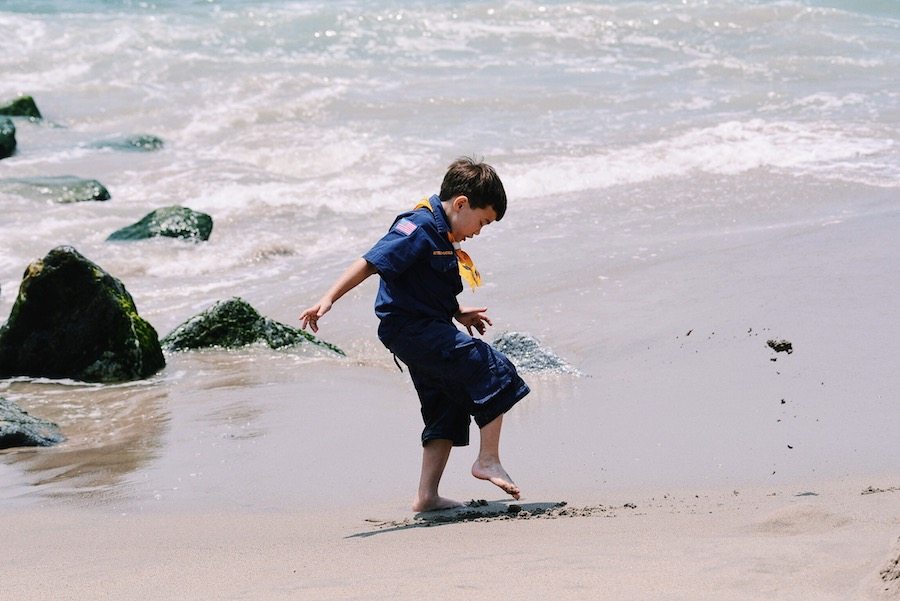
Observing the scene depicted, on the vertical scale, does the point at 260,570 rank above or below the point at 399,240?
below

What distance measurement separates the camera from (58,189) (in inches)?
454

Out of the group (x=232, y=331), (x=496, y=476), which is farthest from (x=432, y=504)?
(x=232, y=331)

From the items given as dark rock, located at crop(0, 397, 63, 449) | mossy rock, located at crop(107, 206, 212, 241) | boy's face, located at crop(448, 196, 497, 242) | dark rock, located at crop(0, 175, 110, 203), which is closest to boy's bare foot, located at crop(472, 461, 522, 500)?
boy's face, located at crop(448, 196, 497, 242)

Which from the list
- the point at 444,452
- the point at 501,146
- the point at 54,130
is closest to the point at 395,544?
the point at 444,452

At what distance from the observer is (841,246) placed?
23.2ft

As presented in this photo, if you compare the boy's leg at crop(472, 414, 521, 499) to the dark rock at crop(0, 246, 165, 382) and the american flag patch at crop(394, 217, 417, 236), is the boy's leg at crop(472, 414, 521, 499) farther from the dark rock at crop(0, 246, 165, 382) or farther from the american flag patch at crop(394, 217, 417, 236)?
the dark rock at crop(0, 246, 165, 382)

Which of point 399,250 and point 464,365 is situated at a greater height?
point 399,250

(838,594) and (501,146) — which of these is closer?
(838,594)

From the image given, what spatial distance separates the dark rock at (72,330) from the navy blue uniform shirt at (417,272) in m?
2.64

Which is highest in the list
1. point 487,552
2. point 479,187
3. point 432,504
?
point 479,187

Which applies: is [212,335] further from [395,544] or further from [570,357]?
[395,544]

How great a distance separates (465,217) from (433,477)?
2.83ft

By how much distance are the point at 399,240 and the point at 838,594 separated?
195cm

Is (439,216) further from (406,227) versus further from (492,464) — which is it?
(492,464)
